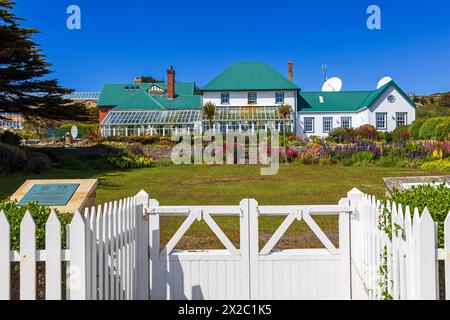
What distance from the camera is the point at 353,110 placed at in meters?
46.9

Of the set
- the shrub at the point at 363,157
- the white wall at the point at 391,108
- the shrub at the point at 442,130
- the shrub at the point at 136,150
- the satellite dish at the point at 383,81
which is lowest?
the shrub at the point at 363,157

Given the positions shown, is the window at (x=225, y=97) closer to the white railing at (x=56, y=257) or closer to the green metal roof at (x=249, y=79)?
the green metal roof at (x=249, y=79)

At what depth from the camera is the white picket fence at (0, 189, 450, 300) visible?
10.6 ft

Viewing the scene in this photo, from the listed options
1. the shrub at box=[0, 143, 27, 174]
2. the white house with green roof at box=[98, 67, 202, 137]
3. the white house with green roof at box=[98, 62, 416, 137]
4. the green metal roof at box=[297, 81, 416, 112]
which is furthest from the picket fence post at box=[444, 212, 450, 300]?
the green metal roof at box=[297, 81, 416, 112]

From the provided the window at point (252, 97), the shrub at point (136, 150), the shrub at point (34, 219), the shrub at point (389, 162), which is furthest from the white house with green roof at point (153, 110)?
the shrub at point (34, 219)

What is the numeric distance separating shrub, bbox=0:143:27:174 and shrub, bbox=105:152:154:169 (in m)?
5.18

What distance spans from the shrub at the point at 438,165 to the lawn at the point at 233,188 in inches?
95.4

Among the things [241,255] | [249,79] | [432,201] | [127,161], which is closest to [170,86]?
[249,79]

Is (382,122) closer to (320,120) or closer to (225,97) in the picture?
(320,120)

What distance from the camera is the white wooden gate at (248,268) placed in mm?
5344

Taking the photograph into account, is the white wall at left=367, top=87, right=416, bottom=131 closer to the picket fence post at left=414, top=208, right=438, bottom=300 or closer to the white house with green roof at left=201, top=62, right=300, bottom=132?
the white house with green roof at left=201, top=62, right=300, bottom=132
